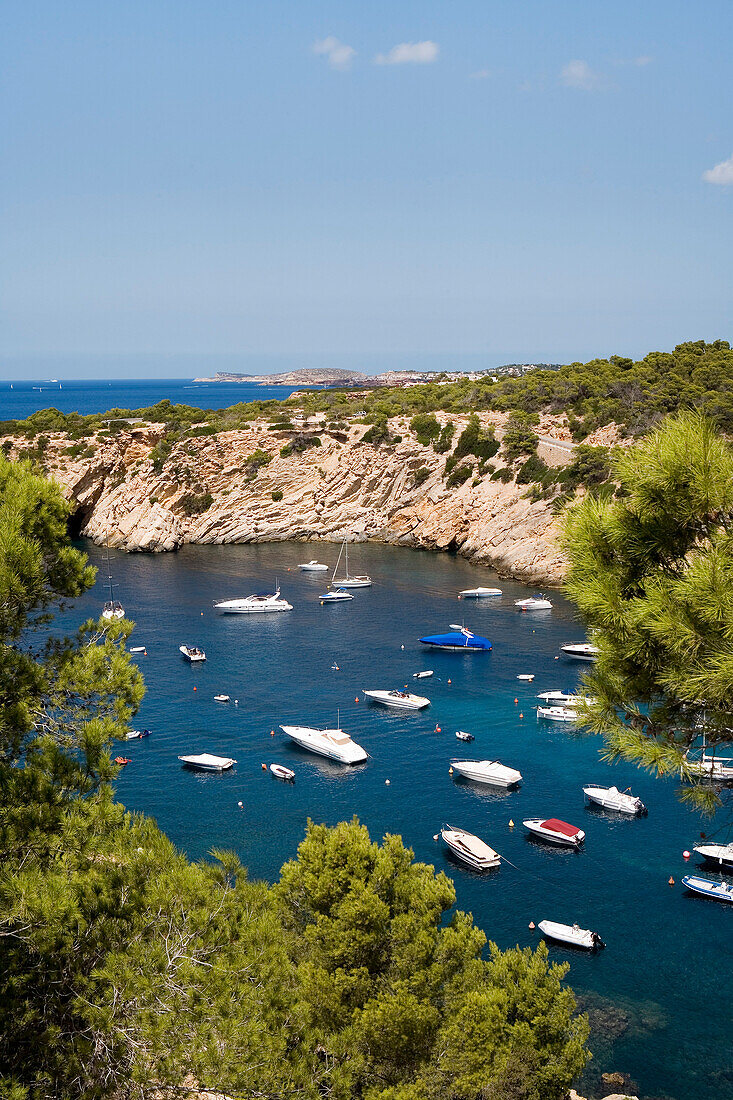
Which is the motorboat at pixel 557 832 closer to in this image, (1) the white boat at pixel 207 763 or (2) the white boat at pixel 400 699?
(2) the white boat at pixel 400 699

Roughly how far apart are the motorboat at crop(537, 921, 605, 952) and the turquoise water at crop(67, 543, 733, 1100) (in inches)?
12.9

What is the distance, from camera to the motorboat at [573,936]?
23.3 metres

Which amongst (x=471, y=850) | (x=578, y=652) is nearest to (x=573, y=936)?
(x=471, y=850)

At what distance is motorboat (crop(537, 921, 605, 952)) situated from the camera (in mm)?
23281

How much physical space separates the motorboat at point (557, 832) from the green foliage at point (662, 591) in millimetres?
19587

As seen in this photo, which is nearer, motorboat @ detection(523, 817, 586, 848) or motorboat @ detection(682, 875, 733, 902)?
motorboat @ detection(682, 875, 733, 902)

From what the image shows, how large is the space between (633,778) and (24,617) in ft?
94.6

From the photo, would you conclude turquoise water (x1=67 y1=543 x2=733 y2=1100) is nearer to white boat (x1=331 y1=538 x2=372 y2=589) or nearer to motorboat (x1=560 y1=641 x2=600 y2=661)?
motorboat (x1=560 y1=641 x2=600 y2=661)

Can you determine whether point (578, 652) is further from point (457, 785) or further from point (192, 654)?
point (192, 654)

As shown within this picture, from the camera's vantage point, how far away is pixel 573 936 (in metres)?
23.4

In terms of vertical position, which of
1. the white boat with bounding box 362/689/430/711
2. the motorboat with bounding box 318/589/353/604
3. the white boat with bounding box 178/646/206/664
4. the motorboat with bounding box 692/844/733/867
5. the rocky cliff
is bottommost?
the motorboat with bounding box 692/844/733/867

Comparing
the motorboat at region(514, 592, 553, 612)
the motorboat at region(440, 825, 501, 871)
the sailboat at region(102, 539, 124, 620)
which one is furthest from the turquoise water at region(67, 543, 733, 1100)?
the motorboat at region(514, 592, 553, 612)

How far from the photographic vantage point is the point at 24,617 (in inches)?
430

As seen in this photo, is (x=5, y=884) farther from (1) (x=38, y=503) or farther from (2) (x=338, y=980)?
(2) (x=338, y=980)
